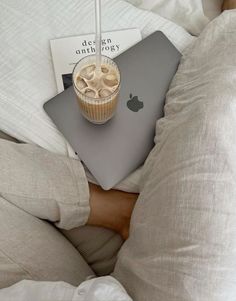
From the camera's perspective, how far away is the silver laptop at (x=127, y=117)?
0.76m

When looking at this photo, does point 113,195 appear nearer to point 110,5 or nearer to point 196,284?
point 196,284

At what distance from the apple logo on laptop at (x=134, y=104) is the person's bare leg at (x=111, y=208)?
0.17 meters

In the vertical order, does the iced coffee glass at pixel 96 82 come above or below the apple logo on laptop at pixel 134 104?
above

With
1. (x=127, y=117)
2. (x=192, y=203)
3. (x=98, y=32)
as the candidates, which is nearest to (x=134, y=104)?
(x=127, y=117)

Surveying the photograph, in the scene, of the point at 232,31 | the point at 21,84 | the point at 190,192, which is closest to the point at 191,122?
the point at 190,192

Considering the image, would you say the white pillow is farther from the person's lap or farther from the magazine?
the person's lap

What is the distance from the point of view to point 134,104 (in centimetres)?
79

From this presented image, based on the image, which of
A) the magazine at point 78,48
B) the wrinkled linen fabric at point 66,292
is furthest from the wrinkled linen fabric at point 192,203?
the magazine at point 78,48

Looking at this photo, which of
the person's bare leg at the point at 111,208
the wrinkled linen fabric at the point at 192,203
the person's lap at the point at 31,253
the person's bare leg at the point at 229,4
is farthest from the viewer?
the person's bare leg at the point at 229,4

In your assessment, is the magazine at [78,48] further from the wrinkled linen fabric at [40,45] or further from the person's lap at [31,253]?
the person's lap at [31,253]

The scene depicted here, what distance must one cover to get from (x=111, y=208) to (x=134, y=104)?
208 millimetres

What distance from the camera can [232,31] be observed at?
0.75m

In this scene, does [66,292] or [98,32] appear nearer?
[66,292]

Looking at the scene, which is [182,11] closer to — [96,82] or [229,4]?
[229,4]
